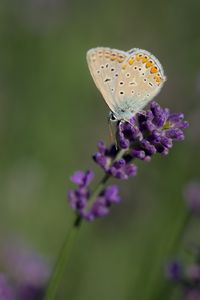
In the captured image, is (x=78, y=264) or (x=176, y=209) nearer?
(x=176, y=209)

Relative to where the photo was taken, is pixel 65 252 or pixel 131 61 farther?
pixel 131 61

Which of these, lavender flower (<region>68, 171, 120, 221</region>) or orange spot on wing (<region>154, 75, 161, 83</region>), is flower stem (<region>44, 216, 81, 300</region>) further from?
orange spot on wing (<region>154, 75, 161, 83</region>)

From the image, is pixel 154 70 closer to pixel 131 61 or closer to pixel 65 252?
pixel 131 61

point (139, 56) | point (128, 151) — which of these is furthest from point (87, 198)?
point (139, 56)

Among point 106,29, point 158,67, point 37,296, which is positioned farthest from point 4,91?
point 158,67

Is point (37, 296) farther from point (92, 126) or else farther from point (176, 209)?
point (92, 126)

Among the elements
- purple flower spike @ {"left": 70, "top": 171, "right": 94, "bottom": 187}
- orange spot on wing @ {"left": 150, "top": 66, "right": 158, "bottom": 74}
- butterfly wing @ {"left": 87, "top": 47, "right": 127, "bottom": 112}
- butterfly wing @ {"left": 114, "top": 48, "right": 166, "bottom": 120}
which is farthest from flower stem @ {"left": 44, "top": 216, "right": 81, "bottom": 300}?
orange spot on wing @ {"left": 150, "top": 66, "right": 158, "bottom": 74}
